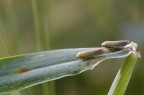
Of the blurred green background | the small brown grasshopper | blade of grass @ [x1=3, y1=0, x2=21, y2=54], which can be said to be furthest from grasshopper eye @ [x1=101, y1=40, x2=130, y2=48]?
the blurred green background

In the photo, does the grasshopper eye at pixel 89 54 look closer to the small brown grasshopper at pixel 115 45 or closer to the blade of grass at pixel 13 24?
the small brown grasshopper at pixel 115 45

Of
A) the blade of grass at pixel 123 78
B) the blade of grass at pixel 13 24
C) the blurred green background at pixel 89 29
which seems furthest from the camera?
the blurred green background at pixel 89 29

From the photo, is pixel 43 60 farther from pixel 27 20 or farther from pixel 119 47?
pixel 27 20

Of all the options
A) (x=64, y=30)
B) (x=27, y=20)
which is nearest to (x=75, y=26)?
(x=64, y=30)

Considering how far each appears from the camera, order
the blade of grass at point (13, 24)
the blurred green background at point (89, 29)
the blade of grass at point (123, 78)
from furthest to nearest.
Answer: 1. the blurred green background at point (89, 29)
2. the blade of grass at point (13, 24)
3. the blade of grass at point (123, 78)

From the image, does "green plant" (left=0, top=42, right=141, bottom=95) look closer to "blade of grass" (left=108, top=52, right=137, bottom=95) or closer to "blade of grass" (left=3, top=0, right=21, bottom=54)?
"blade of grass" (left=108, top=52, right=137, bottom=95)

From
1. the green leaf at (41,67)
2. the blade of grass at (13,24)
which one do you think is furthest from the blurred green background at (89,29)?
the green leaf at (41,67)
